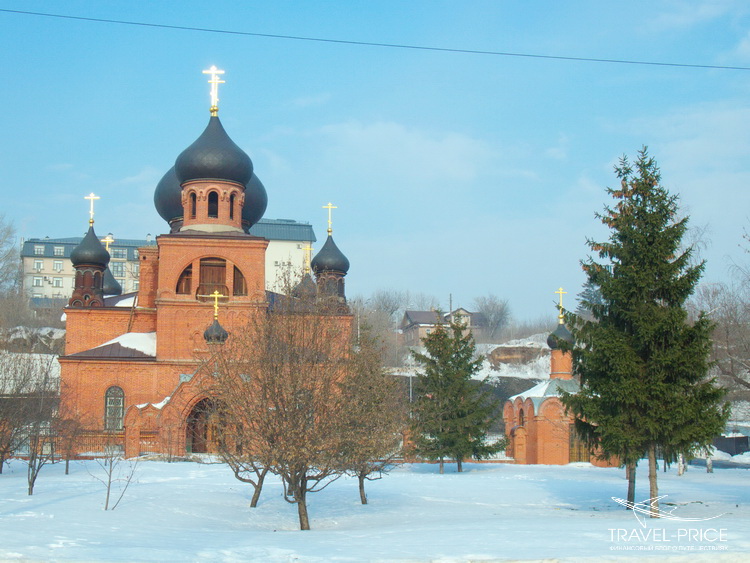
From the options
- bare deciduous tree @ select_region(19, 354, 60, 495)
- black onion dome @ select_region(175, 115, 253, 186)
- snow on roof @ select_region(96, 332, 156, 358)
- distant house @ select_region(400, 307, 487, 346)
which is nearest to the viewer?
bare deciduous tree @ select_region(19, 354, 60, 495)

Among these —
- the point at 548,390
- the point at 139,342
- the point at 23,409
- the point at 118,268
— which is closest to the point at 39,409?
the point at 23,409

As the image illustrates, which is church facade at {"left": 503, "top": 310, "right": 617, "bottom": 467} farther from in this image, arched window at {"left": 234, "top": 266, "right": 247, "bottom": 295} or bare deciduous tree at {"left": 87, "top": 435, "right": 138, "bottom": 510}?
bare deciduous tree at {"left": 87, "top": 435, "right": 138, "bottom": 510}

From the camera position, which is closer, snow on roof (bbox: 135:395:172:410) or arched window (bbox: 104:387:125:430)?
snow on roof (bbox: 135:395:172:410)

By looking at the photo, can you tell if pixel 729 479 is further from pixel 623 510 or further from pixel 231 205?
pixel 231 205

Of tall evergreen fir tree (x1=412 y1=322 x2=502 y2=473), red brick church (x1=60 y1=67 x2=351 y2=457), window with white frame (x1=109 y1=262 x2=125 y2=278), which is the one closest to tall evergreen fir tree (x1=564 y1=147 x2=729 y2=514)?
tall evergreen fir tree (x1=412 y1=322 x2=502 y2=473)

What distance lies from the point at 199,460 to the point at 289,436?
567 inches

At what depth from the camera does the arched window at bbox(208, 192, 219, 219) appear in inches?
1248

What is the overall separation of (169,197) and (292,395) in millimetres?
23679

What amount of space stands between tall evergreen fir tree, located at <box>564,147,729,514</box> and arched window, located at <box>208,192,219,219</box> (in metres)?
18.6

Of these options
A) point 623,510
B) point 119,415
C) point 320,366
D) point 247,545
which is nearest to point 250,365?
point 320,366

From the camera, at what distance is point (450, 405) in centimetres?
2691

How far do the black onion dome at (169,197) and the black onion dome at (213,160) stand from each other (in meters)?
3.75

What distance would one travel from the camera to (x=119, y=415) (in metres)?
30.3

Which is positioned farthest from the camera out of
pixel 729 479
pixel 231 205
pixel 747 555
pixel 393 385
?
pixel 231 205
